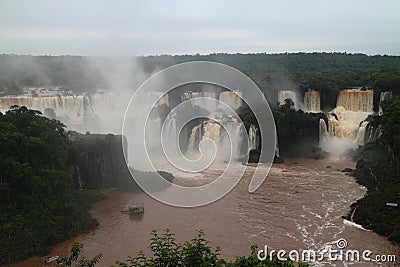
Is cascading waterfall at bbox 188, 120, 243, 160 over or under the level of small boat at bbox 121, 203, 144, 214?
over

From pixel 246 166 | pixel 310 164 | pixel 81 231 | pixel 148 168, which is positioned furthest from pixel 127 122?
pixel 81 231

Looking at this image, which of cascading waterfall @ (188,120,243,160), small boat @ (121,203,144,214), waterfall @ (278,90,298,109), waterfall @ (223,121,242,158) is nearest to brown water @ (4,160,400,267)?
small boat @ (121,203,144,214)

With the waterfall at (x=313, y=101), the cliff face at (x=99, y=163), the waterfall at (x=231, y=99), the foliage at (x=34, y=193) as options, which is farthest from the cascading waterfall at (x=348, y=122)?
the foliage at (x=34, y=193)

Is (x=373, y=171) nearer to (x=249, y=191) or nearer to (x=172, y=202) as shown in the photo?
(x=249, y=191)

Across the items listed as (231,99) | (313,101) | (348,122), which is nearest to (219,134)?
(231,99)

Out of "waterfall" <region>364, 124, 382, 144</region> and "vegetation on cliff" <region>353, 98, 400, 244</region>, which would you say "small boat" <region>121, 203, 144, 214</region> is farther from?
"waterfall" <region>364, 124, 382, 144</region>
